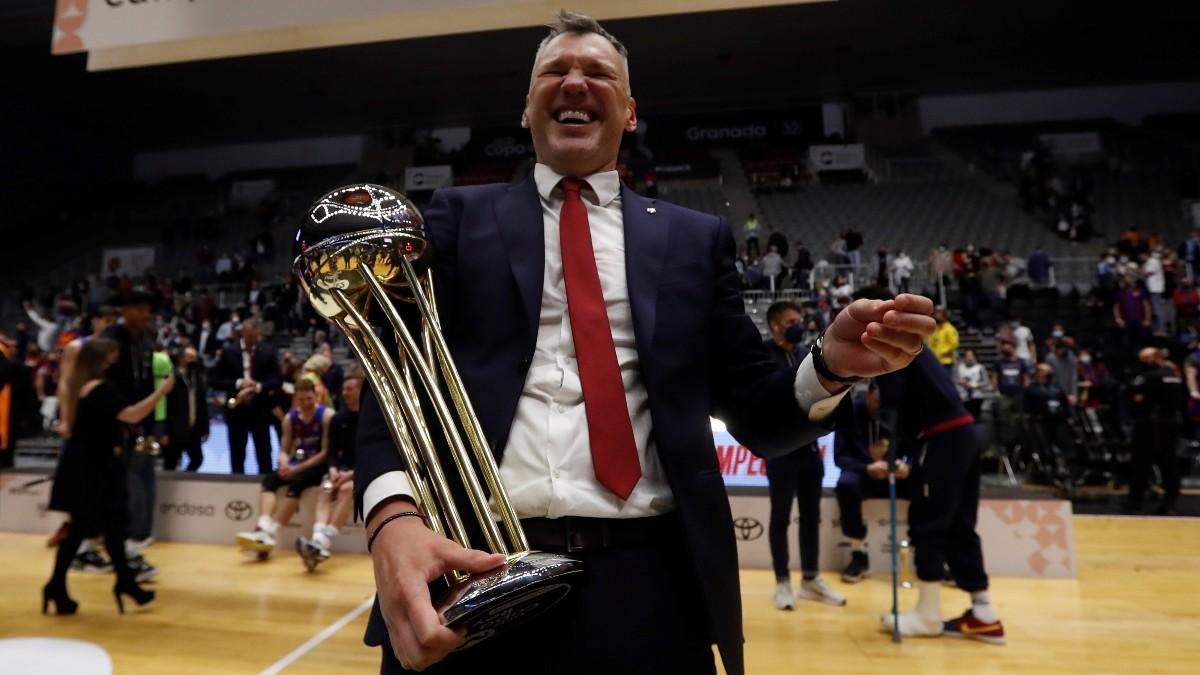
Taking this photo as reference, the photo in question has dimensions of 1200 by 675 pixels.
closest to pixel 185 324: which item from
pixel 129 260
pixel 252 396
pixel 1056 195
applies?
pixel 129 260

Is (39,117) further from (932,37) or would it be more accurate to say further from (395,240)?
(395,240)

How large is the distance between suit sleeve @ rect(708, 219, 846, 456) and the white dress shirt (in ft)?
0.11

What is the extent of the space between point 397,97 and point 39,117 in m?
10.3

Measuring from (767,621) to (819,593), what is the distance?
0.57 m

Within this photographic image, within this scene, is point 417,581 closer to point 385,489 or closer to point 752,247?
point 385,489

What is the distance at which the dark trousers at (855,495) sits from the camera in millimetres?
4887

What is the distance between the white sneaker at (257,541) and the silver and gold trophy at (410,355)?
4.93 metres

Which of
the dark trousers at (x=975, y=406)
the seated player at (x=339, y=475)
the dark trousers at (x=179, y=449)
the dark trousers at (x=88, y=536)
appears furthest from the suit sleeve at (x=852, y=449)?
the dark trousers at (x=179, y=449)

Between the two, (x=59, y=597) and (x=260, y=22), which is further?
(x=59, y=597)

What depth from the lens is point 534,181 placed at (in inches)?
47.6

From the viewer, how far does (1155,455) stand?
23.6 feet

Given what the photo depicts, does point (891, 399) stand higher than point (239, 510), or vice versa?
point (891, 399)

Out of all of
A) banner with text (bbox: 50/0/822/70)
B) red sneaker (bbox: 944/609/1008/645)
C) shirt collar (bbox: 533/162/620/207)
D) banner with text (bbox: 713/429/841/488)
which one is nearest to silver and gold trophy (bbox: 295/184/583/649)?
shirt collar (bbox: 533/162/620/207)

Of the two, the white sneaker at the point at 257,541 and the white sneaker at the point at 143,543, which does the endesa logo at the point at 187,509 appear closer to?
the white sneaker at the point at 143,543
